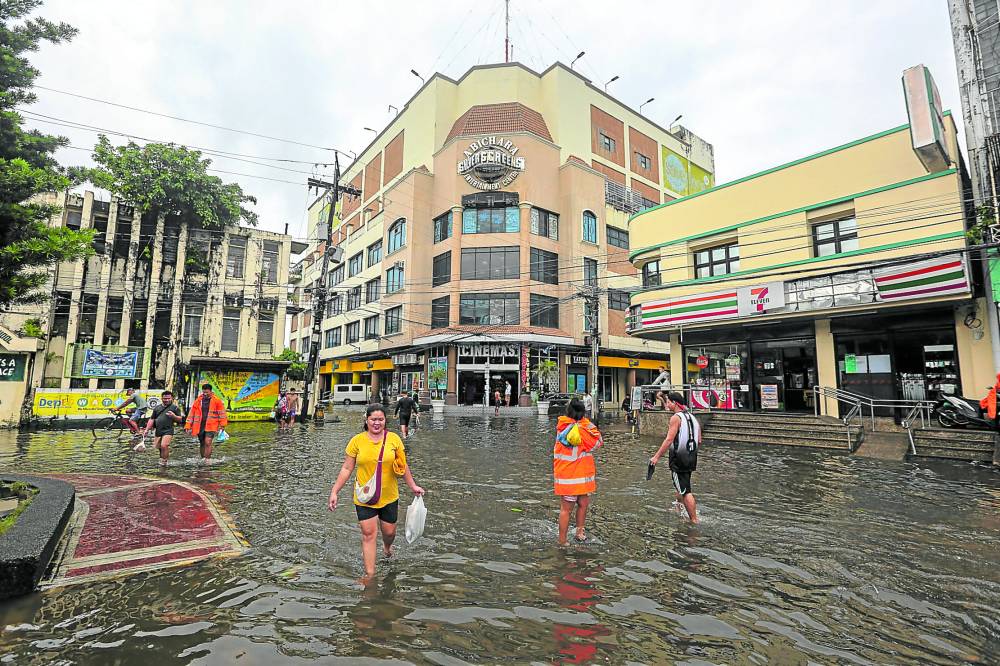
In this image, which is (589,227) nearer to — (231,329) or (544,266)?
(544,266)

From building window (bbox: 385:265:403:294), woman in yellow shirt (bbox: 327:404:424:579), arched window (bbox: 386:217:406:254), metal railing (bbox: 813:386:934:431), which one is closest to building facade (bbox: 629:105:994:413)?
metal railing (bbox: 813:386:934:431)

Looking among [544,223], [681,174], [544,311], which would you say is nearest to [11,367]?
[544,311]

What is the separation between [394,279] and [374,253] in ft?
22.0

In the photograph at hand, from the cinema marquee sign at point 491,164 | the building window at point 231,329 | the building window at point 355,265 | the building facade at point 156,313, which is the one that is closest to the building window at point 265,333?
the building facade at point 156,313

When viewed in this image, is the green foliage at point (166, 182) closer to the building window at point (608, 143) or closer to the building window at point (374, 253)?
the building window at point (374, 253)

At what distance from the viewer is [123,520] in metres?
6.15

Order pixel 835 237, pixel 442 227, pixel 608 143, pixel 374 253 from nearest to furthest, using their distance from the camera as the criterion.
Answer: pixel 835 237 < pixel 442 227 < pixel 608 143 < pixel 374 253

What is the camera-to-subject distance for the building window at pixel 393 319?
1580 inches

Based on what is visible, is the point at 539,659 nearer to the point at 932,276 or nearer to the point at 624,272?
the point at 932,276

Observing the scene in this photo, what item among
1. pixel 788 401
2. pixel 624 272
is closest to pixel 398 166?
pixel 624 272

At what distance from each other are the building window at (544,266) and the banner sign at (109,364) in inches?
961

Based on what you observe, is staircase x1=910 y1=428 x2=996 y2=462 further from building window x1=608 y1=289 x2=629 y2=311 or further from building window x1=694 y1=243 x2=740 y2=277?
building window x1=608 y1=289 x2=629 y2=311

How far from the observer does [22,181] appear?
794cm

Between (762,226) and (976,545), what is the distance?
1470cm
